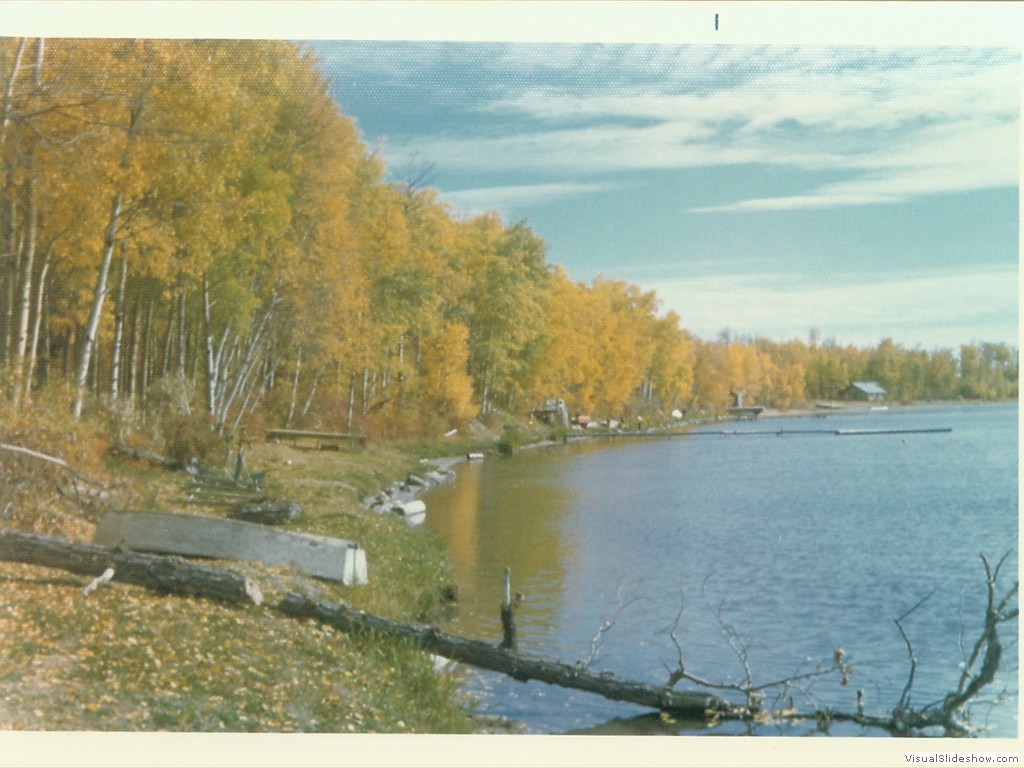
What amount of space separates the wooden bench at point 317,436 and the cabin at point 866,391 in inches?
128

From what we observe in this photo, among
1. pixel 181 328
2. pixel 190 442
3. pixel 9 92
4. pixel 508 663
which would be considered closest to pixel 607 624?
→ pixel 508 663

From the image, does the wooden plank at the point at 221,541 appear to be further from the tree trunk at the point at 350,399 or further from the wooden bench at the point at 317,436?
the tree trunk at the point at 350,399

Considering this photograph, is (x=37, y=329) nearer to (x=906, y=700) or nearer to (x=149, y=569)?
(x=149, y=569)

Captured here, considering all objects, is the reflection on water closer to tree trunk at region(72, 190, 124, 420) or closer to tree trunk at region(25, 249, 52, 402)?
tree trunk at region(72, 190, 124, 420)

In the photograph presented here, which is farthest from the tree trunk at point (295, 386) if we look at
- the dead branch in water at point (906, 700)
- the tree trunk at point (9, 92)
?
the dead branch in water at point (906, 700)

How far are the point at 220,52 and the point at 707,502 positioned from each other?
418 cm

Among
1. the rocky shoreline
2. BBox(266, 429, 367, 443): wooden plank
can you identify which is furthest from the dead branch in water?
BBox(266, 429, 367, 443): wooden plank

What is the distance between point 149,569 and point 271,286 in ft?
6.54

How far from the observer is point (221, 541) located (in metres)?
6.88

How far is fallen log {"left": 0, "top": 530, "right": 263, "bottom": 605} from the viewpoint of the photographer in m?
6.61

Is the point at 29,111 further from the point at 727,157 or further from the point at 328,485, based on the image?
the point at 727,157

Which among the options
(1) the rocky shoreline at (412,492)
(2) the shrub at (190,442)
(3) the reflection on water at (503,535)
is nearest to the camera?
(3) the reflection on water at (503,535)

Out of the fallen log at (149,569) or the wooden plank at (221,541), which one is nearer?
the fallen log at (149,569)

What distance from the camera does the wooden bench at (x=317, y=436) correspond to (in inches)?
285
